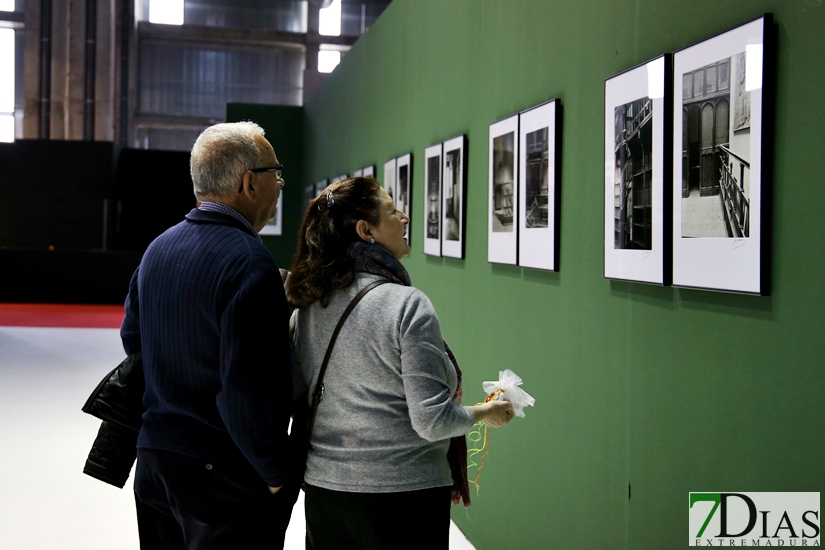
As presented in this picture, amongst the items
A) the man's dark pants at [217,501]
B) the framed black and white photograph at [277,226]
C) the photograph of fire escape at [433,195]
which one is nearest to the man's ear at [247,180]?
the man's dark pants at [217,501]

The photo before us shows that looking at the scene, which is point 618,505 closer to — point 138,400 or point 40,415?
point 138,400

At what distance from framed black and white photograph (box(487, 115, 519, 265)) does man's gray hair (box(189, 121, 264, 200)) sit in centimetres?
194

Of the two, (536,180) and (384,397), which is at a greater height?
(536,180)

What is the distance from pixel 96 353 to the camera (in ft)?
37.4

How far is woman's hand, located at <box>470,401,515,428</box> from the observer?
2.22 metres

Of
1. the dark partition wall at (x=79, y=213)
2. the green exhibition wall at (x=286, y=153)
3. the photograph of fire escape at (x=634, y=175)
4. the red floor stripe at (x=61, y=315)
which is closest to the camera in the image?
the photograph of fire escape at (x=634, y=175)

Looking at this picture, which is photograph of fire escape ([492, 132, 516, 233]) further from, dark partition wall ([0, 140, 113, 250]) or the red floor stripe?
dark partition wall ([0, 140, 113, 250])

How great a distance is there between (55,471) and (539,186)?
→ 14.6 feet

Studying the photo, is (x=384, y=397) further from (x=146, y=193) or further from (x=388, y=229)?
(x=146, y=193)

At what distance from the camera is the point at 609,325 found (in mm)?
3070

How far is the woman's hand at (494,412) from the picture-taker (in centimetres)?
222

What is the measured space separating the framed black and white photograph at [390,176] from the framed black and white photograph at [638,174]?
3820 millimetres

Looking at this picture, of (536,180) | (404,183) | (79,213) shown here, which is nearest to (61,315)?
(79,213)

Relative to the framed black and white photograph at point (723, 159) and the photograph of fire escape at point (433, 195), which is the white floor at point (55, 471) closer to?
the photograph of fire escape at point (433, 195)
